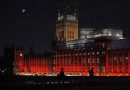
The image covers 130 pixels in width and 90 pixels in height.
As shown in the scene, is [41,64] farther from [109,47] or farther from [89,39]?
[109,47]

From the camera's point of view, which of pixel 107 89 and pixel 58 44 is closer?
pixel 107 89

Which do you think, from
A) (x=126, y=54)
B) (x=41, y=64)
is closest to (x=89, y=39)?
(x=41, y=64)

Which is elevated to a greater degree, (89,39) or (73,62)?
(89,39)

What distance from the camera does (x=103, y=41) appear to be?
125 meters

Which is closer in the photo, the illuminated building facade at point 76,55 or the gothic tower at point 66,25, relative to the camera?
the illuminated building facade at point 76,55

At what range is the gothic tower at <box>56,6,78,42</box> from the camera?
178m

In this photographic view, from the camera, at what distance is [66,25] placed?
583 feet

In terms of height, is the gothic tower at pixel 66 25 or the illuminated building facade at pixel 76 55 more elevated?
the gothic tower at pixel 66 25

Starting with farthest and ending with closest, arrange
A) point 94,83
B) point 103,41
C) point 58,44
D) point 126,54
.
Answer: point 58,44 < point 103,41 < point 126,54 < point 94,83

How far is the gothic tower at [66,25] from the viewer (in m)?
178

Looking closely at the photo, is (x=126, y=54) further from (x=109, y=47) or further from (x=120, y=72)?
(x=109, y=47)

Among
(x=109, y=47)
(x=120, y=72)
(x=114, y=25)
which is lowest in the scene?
(x=120, y=72)

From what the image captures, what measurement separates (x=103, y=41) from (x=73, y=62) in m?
16.4

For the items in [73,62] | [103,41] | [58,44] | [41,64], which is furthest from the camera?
[58,44]
